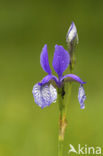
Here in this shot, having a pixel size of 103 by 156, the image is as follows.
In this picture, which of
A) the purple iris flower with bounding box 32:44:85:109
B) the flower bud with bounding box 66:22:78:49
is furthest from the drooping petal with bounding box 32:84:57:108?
the flower bud with bounding box 66:22:78:49

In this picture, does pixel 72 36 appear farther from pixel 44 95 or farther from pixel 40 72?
pixel 40 72

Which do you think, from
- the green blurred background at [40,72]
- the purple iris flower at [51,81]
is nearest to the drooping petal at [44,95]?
the purple iris flower at [51,81]

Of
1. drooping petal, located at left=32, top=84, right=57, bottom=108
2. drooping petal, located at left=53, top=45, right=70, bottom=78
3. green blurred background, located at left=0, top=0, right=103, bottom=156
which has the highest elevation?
green blurred background, located at left=0, top=0, right=103, bottom=156

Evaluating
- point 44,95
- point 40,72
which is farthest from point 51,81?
point 40,72

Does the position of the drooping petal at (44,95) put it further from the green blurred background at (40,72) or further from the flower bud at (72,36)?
the green blurred background at (40,72)

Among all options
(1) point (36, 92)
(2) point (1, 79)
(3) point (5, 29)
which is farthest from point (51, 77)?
(3) point (5, 29)

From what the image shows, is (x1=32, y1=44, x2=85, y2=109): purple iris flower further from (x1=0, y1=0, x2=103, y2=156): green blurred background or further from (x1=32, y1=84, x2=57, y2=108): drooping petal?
(x1=0, y1=0, x2=103, y2=156): green blurred background
